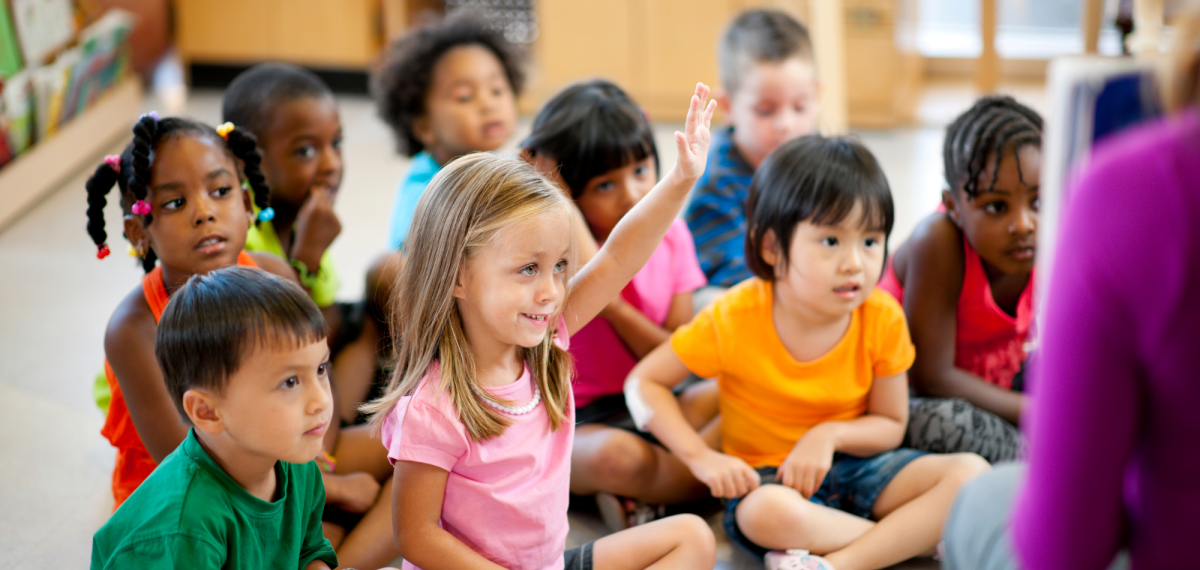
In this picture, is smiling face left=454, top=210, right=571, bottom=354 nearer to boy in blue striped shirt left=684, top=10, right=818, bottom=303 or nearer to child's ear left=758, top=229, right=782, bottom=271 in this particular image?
child's ear left=758, top=229, right=782, bottom=271

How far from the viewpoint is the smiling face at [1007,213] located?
1.37m

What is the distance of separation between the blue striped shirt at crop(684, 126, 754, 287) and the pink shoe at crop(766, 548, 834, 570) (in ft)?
2.12

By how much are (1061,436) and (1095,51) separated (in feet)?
7.32

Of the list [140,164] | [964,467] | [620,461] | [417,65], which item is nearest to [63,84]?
[417,65]

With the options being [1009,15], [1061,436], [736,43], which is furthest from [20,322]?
[1009,15]

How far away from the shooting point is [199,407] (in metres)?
0.96

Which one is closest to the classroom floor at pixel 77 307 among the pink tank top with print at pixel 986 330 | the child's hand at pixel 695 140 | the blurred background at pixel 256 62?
the blurred background at pixel 256 62

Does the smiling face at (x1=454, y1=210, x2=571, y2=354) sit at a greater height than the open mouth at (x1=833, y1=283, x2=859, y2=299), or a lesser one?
greater

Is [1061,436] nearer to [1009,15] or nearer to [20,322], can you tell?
[20,322]

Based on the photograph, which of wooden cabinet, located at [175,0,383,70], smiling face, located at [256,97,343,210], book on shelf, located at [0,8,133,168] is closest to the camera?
smiling face, located at [256,97,343,210]

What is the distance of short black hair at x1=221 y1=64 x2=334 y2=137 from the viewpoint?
1.68 metres

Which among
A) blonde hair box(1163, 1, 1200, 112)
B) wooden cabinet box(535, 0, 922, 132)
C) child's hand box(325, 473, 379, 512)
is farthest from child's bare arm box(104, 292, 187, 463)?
wooden cabinet box(535, 0, 922, 132)

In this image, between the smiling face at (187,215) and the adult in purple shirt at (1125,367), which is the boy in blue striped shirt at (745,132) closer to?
the smiling face at (187,215)

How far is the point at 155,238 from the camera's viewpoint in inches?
50.2
